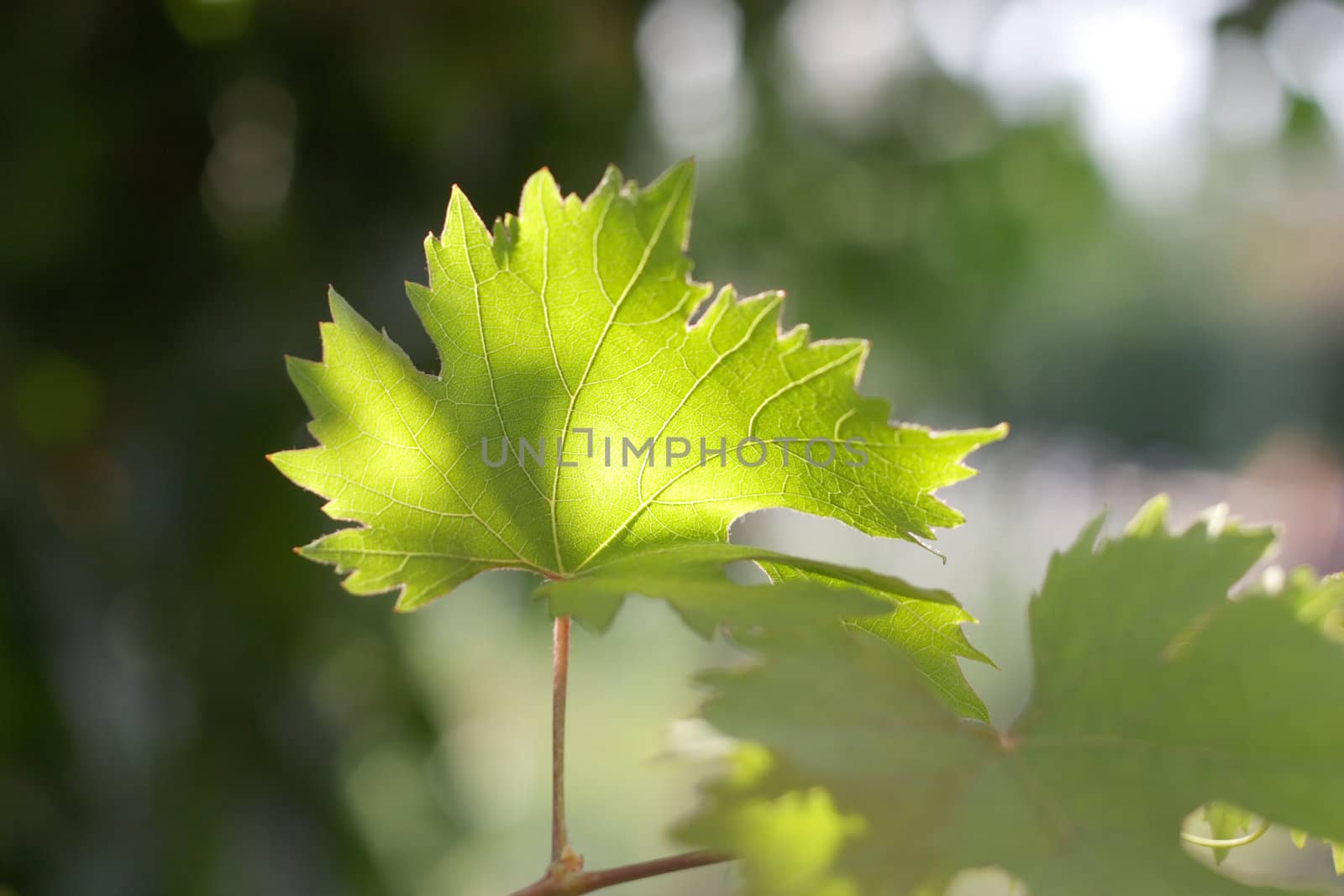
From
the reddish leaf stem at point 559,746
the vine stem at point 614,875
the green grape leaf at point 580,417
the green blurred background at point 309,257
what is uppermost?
the green blurred background at point 309,257

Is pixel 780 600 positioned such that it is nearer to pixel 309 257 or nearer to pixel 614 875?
pixel 614 875

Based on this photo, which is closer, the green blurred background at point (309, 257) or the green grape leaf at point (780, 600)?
the green grape leaf at point (780, 600)

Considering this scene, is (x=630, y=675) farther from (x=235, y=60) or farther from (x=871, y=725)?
(x=871, y=725)

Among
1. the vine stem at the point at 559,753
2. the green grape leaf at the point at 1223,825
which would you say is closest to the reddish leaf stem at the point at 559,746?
the vine stem at the point at 559,753

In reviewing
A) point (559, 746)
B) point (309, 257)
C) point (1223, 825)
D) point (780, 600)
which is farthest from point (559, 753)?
point (309, 257)

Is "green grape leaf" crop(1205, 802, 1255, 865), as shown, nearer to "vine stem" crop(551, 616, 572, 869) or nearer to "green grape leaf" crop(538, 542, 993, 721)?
"green grape leaf" crop(538, 542, 993, 721)

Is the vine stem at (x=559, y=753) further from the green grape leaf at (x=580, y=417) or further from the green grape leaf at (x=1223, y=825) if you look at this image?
the green grape leaf at (x=1223, y=825)

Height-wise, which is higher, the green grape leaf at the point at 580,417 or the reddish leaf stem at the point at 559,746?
the green grape leaf at the point at 580,417
